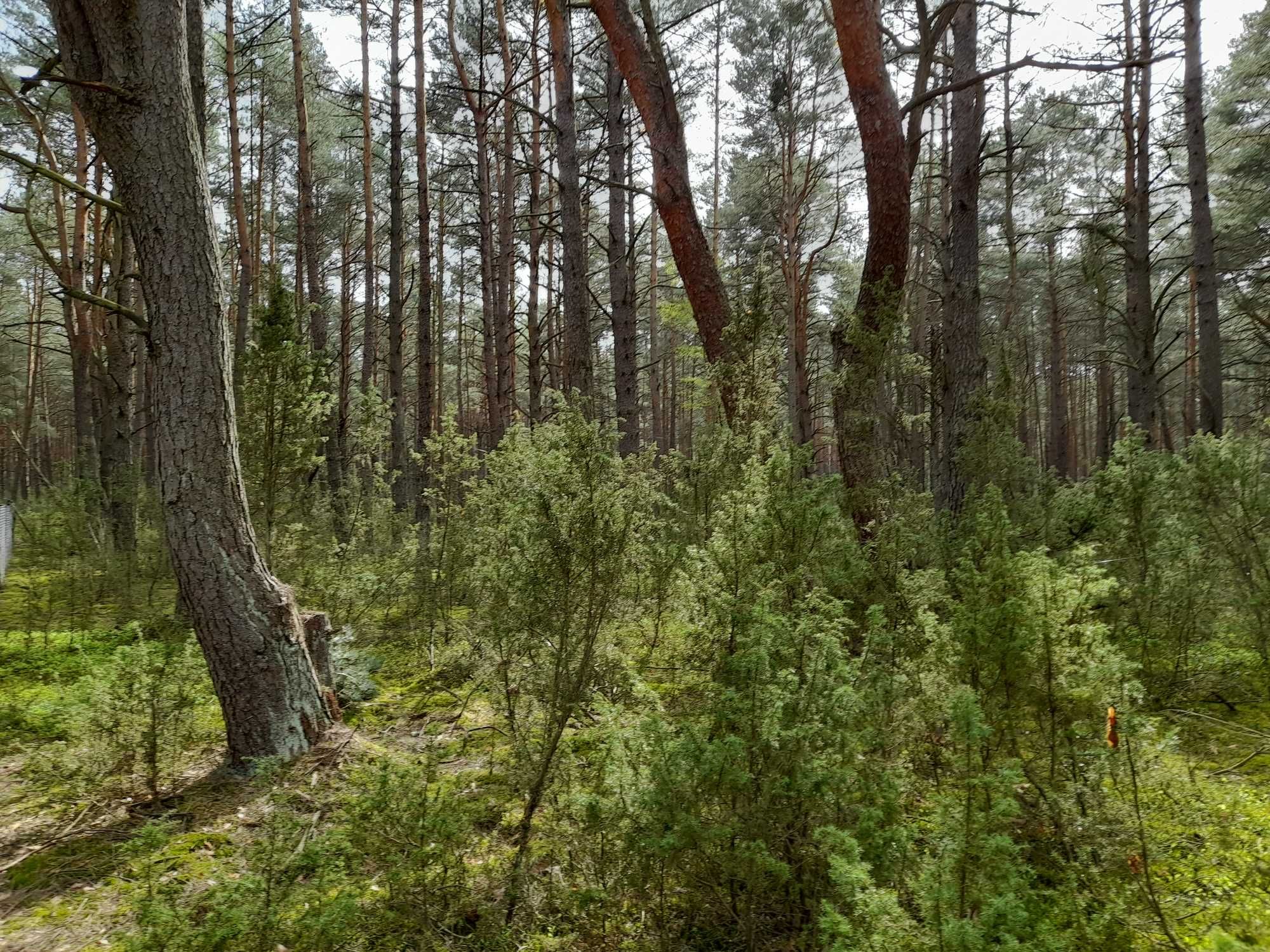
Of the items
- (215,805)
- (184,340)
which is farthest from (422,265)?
(215,805)

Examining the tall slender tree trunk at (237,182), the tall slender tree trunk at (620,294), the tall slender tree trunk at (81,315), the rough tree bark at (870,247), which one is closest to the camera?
the rough tree bark at (870,247)

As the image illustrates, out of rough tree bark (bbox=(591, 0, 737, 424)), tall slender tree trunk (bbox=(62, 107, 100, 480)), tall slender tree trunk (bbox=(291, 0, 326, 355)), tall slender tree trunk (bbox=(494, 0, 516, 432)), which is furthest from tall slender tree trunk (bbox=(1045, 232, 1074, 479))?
tall slender tree trunk (bbox=(62, 107, 100, 480))

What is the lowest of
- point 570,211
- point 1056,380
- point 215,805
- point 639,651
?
point 215,805

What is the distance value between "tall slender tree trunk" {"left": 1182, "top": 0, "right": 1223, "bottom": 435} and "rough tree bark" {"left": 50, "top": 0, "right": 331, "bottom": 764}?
441 inches

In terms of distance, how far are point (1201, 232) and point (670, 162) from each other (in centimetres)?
868

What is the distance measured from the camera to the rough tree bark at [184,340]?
3.34m

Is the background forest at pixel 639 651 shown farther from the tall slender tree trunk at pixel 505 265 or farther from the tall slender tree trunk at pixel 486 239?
the tall slender tree trunk at pixel 486 239

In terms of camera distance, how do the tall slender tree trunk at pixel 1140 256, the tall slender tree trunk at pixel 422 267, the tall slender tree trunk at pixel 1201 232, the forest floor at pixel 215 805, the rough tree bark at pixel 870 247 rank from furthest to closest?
the tall slender tree trunk at pixel 422 267 → the tall slender tree trunk at pixel 1140 256 → the tall slender tree trunk at pixel 1201 232 → the rough tree bark at pixel 870 247 → the forest floor at pixel 215 805

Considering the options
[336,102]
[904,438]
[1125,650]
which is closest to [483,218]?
[336,102]

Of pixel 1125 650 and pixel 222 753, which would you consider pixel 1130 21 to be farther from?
pixel 222 753

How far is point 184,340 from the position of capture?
3.45 m

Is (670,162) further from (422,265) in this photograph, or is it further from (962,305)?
(422,265)

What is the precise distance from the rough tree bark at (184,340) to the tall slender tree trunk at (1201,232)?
11.2 m

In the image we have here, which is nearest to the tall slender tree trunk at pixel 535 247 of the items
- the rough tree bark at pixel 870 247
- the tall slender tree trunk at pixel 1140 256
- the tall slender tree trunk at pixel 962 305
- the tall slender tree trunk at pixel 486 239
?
the tall slender tree trunk at pixel 486 239
